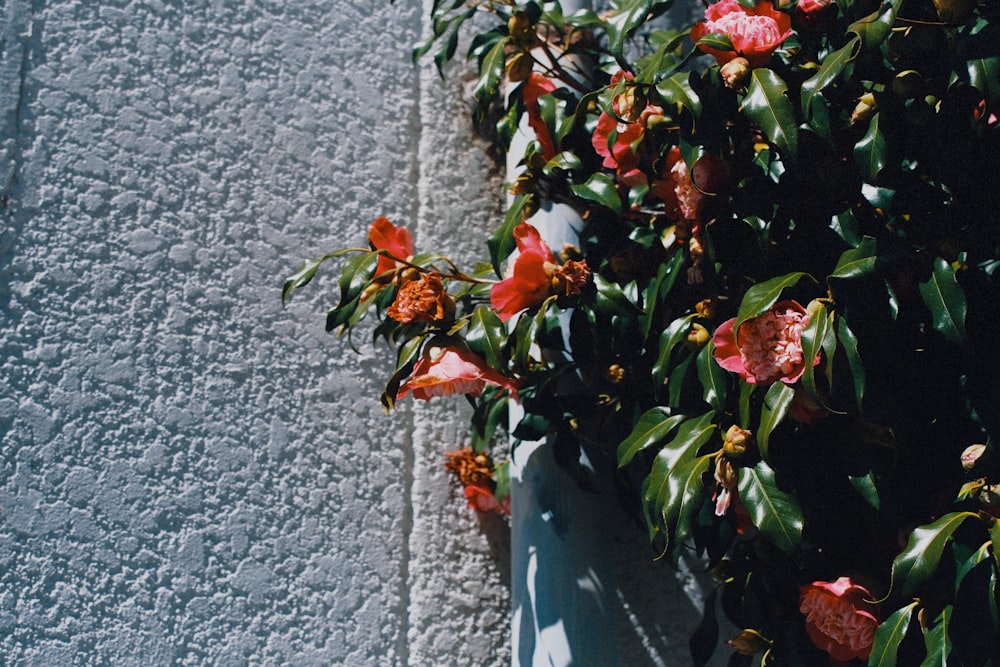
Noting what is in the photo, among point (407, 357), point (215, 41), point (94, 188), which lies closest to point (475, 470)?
point (407, 357)

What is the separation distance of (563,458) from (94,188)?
1.00 metres

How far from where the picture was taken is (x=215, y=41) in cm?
198

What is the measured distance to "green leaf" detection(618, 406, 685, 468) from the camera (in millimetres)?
1458

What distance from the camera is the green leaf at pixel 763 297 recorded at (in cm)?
125

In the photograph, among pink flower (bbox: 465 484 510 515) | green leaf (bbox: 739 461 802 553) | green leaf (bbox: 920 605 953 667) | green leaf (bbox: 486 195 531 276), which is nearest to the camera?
green leaf (bbox: 920 605 953 667)

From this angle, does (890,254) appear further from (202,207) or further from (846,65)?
(202,207)

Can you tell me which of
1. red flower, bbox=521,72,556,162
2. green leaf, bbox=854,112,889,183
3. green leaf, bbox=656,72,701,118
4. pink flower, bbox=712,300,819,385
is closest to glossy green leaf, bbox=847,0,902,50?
green leaf, bbox=854,112,889,183

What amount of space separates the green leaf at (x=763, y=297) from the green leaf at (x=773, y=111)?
16 centimetres

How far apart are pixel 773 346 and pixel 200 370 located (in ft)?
3.48

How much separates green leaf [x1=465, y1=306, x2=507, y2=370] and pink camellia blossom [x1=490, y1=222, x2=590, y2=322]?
0.02 m

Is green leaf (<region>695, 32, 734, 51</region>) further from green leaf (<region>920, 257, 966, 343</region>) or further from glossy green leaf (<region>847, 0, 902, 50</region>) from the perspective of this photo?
green leaf (<region>920, 257, 966, 343</region>)

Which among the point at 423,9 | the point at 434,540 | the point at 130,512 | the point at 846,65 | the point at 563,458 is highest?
the point at 846,65

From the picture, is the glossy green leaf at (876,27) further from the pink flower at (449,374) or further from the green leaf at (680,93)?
the pink flower at (449,374)

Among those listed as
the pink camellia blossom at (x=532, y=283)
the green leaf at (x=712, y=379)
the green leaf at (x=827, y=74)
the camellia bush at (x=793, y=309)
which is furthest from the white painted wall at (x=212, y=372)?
the green leaf at (x=827, y=74)
